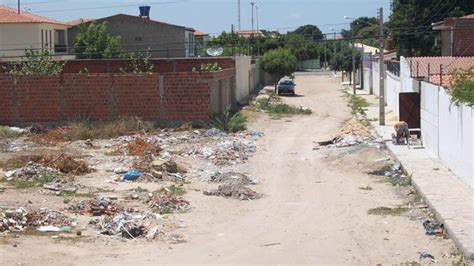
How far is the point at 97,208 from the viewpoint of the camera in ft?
54.7

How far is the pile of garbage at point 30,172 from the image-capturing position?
2102 cm

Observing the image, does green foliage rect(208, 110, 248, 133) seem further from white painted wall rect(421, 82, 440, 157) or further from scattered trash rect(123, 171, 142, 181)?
scattered trash rect(123, 171, 142, 181)

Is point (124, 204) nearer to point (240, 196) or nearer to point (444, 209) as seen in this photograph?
point (240, 196)

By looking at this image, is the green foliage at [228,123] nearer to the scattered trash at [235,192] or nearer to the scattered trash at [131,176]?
the scattered trash at [131,176]

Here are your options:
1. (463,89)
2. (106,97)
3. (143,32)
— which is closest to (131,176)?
(463,89)

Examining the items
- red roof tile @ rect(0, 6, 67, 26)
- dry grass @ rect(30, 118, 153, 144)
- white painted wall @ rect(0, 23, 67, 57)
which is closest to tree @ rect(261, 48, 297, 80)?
red roof tile @ rect(0, 6, 67, 26)

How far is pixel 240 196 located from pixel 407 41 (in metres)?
44.6

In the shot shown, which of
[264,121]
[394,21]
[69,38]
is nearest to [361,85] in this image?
[394,21]

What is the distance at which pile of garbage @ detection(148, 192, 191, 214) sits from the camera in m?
17.2

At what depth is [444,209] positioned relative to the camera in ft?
52.2

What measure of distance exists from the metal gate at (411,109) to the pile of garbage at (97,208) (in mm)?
16620

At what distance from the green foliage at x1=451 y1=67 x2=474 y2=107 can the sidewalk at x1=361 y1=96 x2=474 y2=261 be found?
6.35 feet

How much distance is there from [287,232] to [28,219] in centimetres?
479

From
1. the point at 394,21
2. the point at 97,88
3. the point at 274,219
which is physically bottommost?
the point at 274,219
